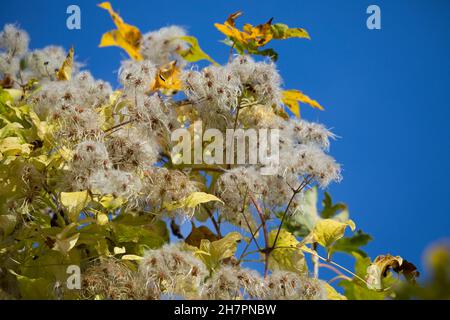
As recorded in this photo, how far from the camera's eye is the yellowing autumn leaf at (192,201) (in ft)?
2.42

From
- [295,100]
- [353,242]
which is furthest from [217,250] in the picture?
[353,242]

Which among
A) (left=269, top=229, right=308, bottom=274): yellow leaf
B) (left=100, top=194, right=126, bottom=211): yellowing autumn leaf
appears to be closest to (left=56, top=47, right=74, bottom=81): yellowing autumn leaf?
(left=100, top=194, right=126, bottom=211): yellowing autumn leaf

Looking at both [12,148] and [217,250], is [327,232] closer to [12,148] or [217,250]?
[217,250]

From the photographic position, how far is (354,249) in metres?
1.32

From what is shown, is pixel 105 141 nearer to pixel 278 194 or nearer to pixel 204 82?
pixel 204 82

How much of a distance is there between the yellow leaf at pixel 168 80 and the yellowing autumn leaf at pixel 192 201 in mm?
209

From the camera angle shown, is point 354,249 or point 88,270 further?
point 354,249

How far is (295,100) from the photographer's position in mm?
1062

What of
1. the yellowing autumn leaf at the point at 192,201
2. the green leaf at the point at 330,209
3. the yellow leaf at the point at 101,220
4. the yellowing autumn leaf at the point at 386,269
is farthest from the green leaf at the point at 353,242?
the yellow leaf at the point at 101,220

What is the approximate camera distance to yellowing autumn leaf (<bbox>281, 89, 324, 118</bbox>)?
1039 mm
